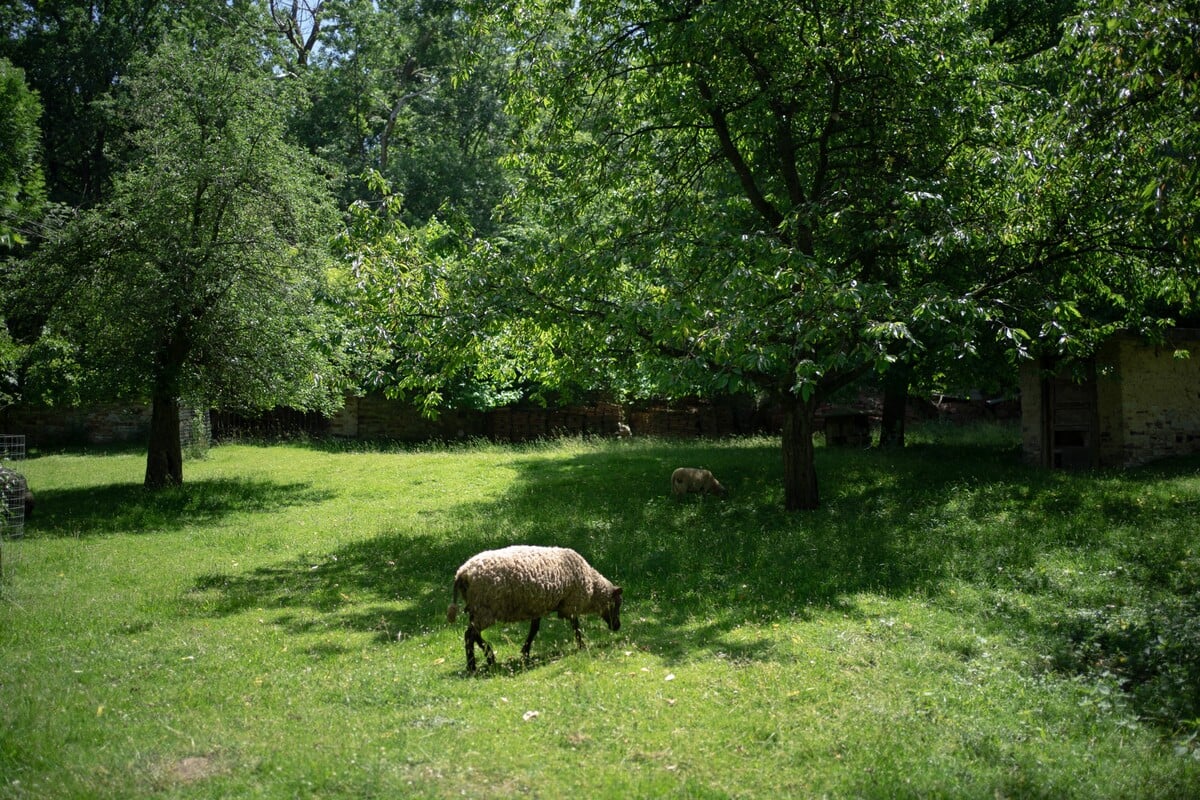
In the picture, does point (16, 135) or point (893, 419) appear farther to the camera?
point (893, 419)

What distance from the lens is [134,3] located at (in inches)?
1400

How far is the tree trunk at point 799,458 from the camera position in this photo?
50.4 feet

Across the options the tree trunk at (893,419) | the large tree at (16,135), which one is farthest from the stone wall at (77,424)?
the tree trunk at (893,419)

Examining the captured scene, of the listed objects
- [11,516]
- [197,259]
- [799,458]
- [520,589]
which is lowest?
[520,589]

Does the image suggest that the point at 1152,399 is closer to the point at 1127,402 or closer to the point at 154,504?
the point at 1127,402

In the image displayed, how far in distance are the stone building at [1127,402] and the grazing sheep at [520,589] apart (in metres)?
12.3

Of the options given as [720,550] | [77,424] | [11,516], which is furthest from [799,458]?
[77,424]

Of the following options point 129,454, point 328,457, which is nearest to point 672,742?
point 328,457

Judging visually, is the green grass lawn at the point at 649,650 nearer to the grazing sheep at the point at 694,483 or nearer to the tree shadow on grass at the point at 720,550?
the tree shadow on grass at the point at 720,550

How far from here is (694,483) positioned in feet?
57.1

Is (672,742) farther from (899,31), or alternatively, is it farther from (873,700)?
(899,31)

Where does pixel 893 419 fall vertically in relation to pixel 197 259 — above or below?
below

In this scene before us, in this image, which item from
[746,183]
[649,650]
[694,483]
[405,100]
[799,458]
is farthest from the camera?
[405,100]

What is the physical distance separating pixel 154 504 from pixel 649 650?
42.4 feet
